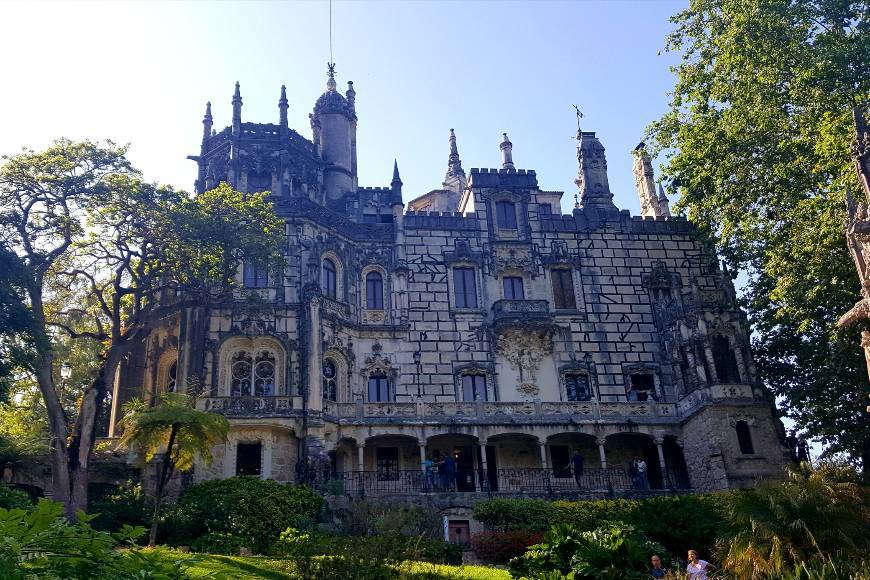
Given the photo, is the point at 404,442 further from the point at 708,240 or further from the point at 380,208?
the point at 708,240

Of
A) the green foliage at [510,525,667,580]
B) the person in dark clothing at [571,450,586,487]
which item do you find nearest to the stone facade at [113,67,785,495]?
the person in dark clothing at [571,450,586,487]

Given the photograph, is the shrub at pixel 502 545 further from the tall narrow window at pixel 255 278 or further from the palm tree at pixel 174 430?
the tall narrow window at pixel 255 278

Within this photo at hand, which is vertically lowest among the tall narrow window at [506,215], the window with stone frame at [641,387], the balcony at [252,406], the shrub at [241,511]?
the shrub at [241,511]

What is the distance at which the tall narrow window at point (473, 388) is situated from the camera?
37.6 metres

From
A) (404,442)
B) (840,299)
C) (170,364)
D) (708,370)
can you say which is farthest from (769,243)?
(170,364)

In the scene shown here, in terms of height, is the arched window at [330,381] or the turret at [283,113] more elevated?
the turret at [283,113]

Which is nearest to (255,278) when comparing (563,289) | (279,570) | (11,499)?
(563,289)

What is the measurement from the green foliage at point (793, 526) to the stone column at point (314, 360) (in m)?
19.0

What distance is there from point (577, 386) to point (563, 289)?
195 inches

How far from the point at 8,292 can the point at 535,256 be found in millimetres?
24196

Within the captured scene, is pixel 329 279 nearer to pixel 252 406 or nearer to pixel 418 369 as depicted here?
pixel 418 369

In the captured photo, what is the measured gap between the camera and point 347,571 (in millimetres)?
15695

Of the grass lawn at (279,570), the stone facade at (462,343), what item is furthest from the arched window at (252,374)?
the grass lawn at (279,570)

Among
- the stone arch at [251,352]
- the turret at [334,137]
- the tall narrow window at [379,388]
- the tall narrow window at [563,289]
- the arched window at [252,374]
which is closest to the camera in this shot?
the stone arch at [251,352]
